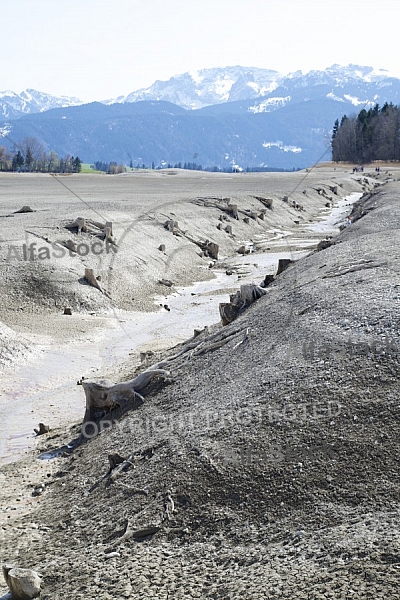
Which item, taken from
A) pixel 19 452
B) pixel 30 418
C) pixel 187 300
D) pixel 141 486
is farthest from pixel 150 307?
pixel 141 486

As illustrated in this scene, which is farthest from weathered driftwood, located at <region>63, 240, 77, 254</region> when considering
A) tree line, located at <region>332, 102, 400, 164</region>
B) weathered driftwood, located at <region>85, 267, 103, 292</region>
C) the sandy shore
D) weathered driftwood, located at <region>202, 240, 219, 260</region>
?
tree line, located at <region>332, 102, 400, 164</region>

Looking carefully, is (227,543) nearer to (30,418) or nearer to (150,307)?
(30,418)

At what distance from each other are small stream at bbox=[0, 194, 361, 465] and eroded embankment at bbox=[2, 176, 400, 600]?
2932 millimetres

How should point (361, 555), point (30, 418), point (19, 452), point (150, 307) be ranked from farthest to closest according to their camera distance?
point (150, 307), point (30, 418), point (19, 452), point (361, 555)

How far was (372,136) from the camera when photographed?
127m

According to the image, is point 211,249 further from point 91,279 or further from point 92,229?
point 91,279

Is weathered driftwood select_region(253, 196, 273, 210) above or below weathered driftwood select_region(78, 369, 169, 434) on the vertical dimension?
above

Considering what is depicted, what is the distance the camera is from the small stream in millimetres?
14055

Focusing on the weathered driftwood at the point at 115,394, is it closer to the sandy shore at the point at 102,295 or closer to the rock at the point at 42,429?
the rock at the point at 42,429

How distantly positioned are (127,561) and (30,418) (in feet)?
23.5

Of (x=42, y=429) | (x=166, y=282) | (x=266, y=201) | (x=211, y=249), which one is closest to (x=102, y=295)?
(x=166, y=282)

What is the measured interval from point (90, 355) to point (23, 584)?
11.3 meters

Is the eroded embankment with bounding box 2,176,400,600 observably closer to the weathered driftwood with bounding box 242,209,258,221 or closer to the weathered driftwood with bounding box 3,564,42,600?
the weathered driftwood with bounding box 3,564,42,600

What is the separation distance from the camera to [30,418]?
14.1 m
